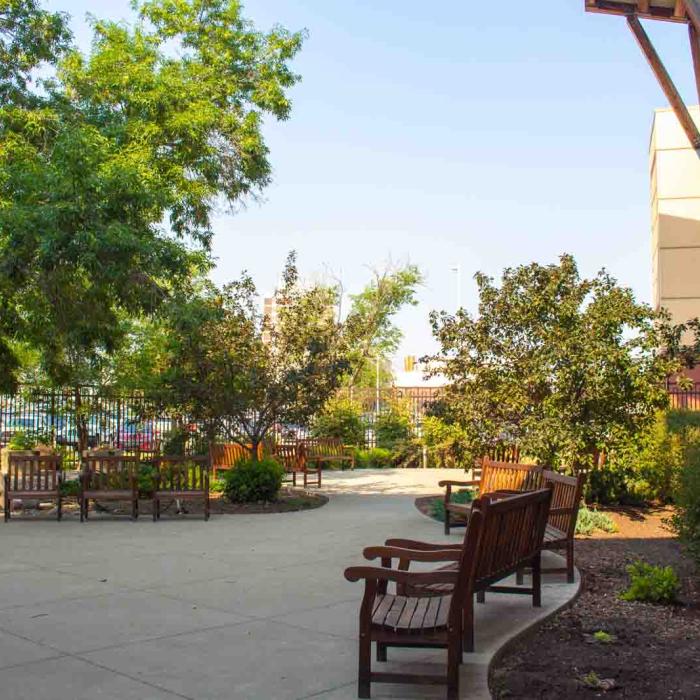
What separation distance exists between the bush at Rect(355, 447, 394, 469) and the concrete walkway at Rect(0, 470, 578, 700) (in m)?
13.5

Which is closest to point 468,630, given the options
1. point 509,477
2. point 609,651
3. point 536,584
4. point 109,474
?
point 609,651

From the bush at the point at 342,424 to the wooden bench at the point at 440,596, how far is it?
1961 centimetres

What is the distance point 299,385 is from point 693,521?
876 centimetres

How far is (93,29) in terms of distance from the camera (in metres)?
21.5

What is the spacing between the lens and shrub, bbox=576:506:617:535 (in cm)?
1102

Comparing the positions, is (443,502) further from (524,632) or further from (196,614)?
(524,632)

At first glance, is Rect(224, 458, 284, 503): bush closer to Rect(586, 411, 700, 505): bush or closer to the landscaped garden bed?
Rect(586, 411, 700, 505): bush

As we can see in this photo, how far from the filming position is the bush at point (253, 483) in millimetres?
14516

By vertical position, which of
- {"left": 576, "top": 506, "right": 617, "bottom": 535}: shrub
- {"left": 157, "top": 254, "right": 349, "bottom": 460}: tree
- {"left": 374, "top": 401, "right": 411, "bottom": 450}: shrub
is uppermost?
{"left": 157, "top": 254, "right": 349, "bottom": 460}: tree

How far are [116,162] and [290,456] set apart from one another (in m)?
7.65

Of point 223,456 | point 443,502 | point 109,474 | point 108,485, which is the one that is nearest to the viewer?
point 443,502

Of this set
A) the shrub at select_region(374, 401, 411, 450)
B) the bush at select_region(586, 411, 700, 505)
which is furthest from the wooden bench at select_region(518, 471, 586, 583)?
the shrub at select_region(374, 401, 411, 450)

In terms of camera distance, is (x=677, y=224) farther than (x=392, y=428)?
No

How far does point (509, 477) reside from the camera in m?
10.4
